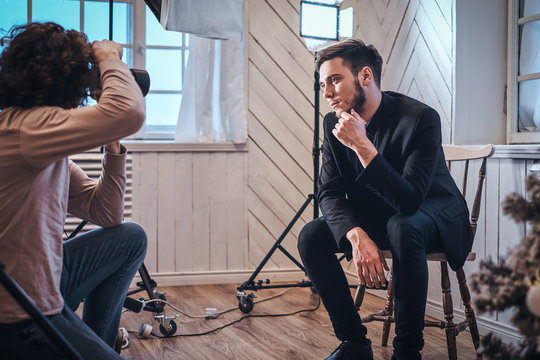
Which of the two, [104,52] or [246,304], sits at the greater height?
[104,52]

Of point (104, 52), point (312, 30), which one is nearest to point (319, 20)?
point (312, 30)

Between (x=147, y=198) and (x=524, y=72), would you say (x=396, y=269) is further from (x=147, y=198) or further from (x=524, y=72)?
(x=147, y=198)

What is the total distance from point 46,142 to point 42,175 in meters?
0.08

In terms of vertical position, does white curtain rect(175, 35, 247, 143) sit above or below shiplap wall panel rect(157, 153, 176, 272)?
above

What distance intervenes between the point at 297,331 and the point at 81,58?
1.46 metres

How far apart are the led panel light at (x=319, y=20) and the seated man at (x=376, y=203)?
0.89 meters

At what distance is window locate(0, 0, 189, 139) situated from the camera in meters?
3.07

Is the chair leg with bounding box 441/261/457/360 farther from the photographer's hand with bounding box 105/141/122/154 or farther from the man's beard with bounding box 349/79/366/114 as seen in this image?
the photographer's hand with bounding box 105/141/122/154

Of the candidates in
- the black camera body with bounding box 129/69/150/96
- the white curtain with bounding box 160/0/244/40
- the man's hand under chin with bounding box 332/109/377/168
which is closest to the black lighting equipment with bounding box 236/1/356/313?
the white curtain with bounding box 160/0/244/40

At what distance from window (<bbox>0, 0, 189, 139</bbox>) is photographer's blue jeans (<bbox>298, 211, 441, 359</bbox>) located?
1.68 meters

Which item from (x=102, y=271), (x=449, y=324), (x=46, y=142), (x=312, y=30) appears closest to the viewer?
(x=46, y=142)

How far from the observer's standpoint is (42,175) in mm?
1145

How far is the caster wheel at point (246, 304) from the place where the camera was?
8.39 feet

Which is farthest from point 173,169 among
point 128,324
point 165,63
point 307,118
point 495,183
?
point 495,183
